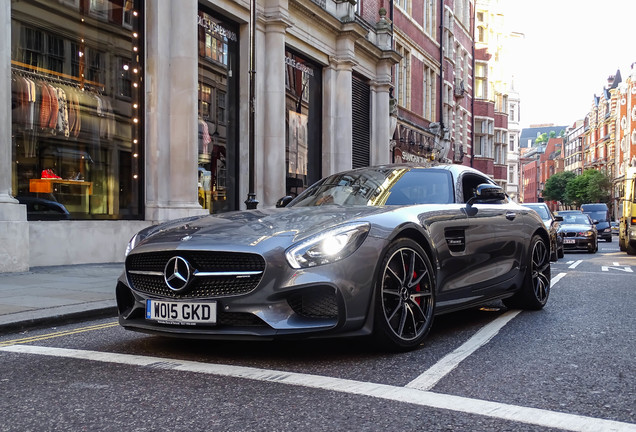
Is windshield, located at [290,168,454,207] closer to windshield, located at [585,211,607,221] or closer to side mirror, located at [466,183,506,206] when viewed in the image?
side mirror, located at [466,183,506,206]

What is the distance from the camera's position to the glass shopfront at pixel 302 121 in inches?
761

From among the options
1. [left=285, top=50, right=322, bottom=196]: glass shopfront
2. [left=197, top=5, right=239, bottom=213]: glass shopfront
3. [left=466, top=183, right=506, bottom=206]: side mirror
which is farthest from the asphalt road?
[left=285, top=50, right=322, bottom=196]: glass shopfront

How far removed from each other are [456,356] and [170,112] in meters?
10.1

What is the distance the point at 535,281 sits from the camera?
265 inches

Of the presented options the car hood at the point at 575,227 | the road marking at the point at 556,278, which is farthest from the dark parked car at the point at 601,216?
the road marking at the point at 556,278

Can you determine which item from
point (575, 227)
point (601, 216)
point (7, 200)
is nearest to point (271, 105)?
point (7, 200)

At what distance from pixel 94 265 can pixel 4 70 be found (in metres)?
3.46

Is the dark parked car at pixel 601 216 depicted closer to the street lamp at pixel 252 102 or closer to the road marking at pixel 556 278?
the road marking at pixel 556 278

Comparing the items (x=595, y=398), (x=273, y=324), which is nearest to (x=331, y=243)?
(x=273, y=324)

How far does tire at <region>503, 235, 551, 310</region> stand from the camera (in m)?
6.58

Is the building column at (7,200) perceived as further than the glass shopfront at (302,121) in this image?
No

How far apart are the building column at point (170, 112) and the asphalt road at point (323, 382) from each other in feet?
25.2

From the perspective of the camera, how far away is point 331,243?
13.6 feet

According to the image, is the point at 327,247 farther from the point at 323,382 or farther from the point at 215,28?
the point at 215,28
